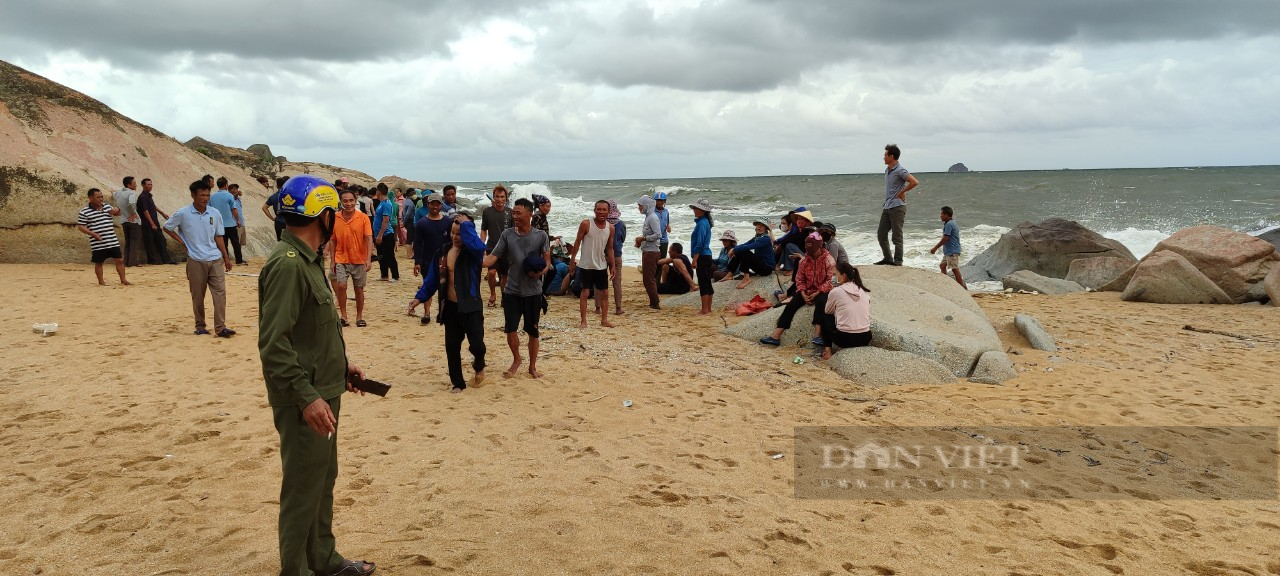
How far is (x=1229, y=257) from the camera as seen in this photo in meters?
12.1

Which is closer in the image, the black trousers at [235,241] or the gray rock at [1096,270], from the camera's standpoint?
the black trousers at [235,241]

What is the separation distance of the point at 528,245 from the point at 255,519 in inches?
132

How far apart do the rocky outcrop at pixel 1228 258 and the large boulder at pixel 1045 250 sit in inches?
92.5

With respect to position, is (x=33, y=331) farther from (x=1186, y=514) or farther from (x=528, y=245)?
(x=1186, y=514)

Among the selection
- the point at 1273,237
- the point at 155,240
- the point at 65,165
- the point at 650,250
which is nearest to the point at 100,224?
the point at 155,240

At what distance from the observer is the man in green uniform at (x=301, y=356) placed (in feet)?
8.51

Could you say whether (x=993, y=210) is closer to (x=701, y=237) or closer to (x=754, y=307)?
(x=701, y=237)

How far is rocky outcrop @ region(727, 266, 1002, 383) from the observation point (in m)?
7.57

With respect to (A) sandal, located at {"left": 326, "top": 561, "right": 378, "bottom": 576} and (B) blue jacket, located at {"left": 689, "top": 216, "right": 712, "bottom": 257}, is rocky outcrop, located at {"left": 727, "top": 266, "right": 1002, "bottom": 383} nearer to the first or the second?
(B) blue jacket, located at {"left": 689, "top": 216, "right": 712, "bottom": 257}

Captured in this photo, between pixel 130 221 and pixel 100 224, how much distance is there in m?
2.68

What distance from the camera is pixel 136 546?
3375 millimetres

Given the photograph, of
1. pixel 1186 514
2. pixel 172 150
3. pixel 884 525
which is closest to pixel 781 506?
pixel 884 525

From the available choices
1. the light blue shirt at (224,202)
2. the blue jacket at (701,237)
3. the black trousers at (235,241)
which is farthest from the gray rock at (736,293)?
the black trousers at (235,241)

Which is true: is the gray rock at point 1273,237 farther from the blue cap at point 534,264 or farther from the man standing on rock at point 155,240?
the man standing on rock at point 155,240
